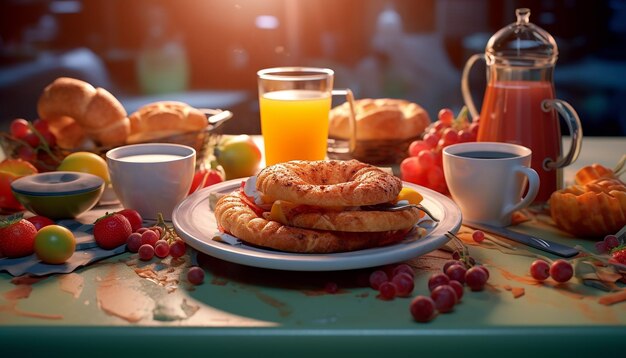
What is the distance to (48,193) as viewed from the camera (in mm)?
1080

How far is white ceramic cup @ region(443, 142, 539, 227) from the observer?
1.06 meters

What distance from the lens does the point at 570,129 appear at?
1.14 m

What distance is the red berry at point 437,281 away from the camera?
833 millimetres

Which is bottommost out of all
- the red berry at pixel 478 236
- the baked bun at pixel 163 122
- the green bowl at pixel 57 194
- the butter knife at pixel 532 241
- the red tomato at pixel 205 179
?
the butter knife at pixel 532 241

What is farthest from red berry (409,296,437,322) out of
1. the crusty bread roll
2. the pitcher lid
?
the crusty bread roll

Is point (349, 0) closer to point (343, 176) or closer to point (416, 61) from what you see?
point (416, 61)

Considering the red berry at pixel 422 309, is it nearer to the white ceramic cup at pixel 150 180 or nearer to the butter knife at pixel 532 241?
the butter knife at pixel 532 241

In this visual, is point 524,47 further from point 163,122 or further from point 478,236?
point 163,122

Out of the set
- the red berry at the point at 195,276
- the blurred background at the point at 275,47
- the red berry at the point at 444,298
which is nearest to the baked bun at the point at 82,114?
the red berry at the point at 195,276

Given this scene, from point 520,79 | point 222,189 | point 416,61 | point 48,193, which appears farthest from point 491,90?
point 416,61

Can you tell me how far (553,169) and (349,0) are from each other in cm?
305

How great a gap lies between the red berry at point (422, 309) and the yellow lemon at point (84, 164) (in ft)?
2.27

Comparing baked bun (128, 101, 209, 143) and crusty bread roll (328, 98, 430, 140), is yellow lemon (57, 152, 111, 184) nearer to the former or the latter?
baked bun (128, 101, 209, 143)

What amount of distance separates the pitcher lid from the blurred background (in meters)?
2.56
